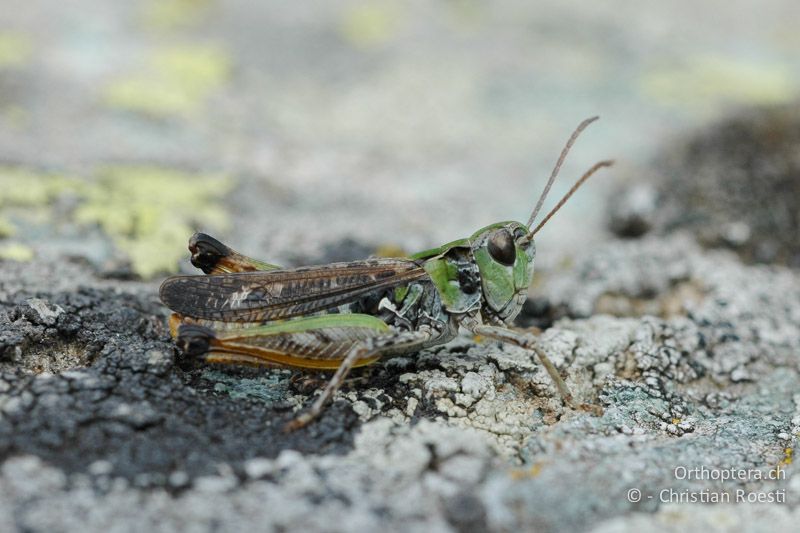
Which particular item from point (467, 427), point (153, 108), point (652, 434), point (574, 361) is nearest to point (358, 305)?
point (467, 427)

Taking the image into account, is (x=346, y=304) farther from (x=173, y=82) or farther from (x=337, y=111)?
(x=173, y=82)

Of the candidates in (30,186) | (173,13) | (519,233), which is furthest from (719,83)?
(30,186)

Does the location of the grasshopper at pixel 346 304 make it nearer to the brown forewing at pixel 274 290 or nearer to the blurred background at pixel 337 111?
the brown forewing at pixel 274 290

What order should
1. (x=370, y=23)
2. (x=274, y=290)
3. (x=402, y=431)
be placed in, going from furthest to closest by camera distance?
1. (x=370, y=23)
2. (x=274, y=290)
3. (x=402, y=431)

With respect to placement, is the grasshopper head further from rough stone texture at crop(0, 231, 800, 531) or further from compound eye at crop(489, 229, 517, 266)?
rough stone texture at crop(0, 231, 800, 531)

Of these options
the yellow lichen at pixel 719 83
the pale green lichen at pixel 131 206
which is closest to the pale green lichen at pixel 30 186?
the pale green lichen at pixel 131 206

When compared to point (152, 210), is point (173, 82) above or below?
above

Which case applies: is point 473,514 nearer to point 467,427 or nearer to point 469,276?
point 467,427
